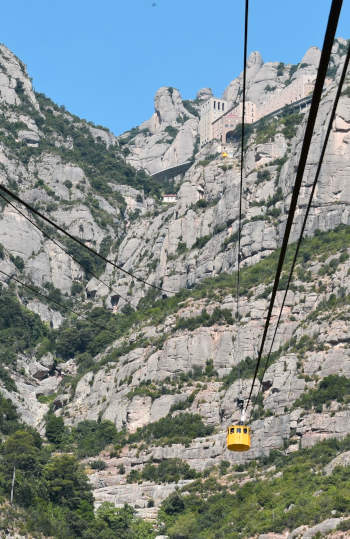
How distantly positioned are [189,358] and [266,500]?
139 feet

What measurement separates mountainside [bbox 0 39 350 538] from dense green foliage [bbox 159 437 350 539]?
230 millimetres

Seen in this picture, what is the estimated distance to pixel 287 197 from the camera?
147m

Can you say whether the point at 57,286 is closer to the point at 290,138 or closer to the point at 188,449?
the point at 290,138

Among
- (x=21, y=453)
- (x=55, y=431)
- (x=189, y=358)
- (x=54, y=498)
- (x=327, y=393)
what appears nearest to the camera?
(x=327, y=393)

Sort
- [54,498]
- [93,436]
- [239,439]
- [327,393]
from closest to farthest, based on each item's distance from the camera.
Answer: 1. [239,439]
2. [327,393]
3. [54,498]
4. [93,436]

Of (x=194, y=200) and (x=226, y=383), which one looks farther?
(x=194, y=200)

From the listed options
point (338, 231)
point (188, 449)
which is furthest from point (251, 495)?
point (338, 231)

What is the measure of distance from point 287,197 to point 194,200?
26377mm

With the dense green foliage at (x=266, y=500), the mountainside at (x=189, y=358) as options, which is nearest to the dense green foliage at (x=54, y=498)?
the mountainside at (x=189, y=358)

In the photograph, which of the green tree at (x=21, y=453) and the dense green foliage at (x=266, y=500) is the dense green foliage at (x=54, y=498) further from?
the dense green foliage at (x=266, y=500)

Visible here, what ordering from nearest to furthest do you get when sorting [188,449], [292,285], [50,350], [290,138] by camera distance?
[188,449] < [292,285] < [50,350] < [290,138]

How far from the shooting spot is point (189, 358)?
126 meters

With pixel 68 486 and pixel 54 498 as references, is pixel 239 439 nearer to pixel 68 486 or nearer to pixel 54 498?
pixel 68 486

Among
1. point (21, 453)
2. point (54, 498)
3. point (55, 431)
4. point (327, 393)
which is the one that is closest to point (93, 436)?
point (55, 431)
